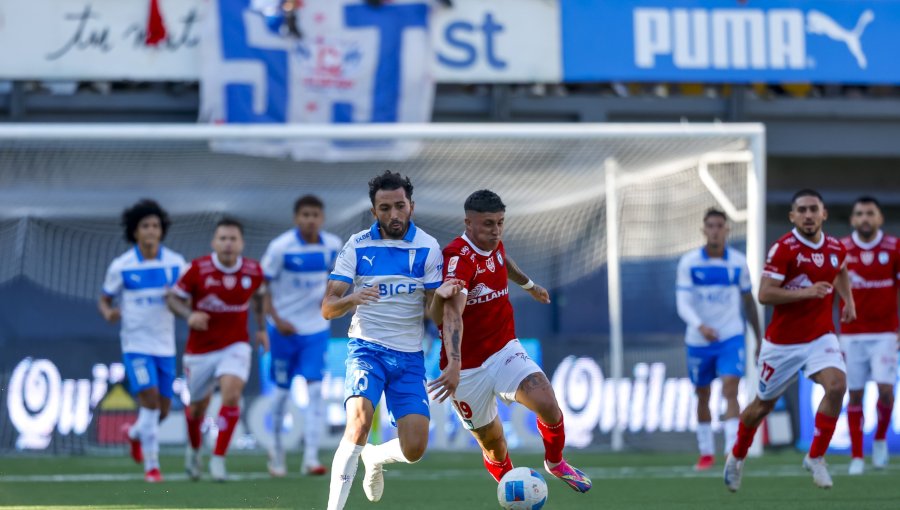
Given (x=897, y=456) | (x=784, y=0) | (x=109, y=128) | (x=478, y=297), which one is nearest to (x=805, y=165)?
(x=784, y=0)

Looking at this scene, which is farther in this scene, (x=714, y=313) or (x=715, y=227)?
(x=714, y=313)

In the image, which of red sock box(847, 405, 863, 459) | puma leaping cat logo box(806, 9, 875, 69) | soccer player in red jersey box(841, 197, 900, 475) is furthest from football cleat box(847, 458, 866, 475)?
puma leaping cat logo box(806, 9, 875, 69)

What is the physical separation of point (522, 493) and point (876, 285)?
5.98 m

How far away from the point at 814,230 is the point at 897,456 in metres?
6.21

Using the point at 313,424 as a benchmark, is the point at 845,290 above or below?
above

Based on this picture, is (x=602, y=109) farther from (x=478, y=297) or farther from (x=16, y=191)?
(x=478, y=297)

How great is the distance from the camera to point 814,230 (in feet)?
30.8

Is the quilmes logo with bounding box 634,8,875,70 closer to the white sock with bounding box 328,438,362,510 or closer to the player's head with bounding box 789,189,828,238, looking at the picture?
the player's head with bounding box 789,189,828,238

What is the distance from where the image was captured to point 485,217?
7621 mm

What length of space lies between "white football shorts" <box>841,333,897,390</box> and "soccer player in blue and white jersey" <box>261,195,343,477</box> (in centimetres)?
459

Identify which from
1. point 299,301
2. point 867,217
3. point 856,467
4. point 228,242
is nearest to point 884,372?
point 856,467

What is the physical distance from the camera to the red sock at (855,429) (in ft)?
37.3

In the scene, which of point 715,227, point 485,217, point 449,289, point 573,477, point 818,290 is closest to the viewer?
point 449,289

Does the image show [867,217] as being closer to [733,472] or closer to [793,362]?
[793,362]
